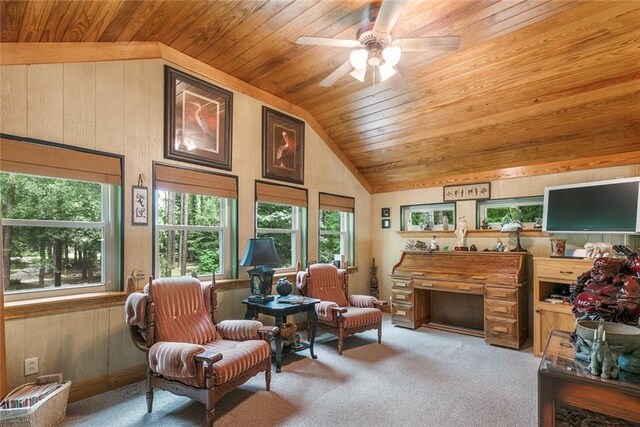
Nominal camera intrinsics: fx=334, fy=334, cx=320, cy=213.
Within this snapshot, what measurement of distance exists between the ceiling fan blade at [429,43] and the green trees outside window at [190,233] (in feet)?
8.48

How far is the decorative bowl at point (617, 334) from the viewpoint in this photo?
4.60ft

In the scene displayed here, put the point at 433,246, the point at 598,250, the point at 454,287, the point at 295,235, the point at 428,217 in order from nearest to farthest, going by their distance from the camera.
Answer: the point at 598,250 < the point at 454,287 < the point at 295,235 < the point at 433,246 < the point at 428,217

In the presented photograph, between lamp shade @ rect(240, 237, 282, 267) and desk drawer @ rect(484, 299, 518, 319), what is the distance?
266 centimetres

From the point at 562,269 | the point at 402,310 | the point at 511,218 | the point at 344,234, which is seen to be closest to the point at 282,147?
the point at 344,234

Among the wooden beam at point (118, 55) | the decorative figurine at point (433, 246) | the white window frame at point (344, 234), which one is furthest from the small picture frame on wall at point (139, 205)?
the decorative figurine at point (433, 246)

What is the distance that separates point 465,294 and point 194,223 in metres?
3.84

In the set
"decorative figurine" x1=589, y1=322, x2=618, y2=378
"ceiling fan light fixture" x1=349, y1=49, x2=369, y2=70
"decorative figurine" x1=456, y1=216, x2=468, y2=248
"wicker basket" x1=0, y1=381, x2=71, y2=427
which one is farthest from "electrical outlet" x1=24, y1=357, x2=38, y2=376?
"decorative figurine" x1=456, y1=216, x2=468, y2=248

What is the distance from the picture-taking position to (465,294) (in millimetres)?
4848

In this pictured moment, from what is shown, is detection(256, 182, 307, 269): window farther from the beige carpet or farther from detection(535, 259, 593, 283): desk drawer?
detection(535, 259, 593, 283): desk drawer

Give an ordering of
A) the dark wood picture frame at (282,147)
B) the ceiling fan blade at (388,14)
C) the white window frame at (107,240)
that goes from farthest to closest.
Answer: the dark wood picture frame at (282,147) → the white window frame at (107,240) → the ceiling fan blade at (388,14)

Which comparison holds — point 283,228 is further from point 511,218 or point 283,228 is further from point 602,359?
point 602,359

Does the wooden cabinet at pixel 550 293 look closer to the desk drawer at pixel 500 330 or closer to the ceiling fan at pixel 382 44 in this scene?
the desk drawer at pixel 500 330

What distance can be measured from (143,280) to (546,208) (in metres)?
4.57

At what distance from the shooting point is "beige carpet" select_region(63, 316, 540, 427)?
2406 millimetres
